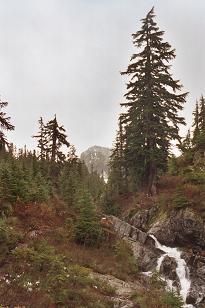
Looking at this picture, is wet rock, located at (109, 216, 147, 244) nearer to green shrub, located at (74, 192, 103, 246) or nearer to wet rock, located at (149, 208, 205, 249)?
wet rock, located at (149, 208, 205, 249)

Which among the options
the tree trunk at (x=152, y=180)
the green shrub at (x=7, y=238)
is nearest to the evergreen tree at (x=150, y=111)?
the tree trunk at (x=152, y=180)

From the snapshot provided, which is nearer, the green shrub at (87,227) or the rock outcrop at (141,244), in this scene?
the green shrub at (87,227)

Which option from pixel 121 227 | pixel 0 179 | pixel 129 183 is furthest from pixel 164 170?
pixel 0 179

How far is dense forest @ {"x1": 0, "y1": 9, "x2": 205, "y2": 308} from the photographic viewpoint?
15.4 meters

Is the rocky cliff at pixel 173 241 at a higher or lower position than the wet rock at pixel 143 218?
lower

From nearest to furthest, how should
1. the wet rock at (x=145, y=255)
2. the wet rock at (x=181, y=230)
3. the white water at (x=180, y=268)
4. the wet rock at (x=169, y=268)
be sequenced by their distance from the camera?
the white water at (x=180, y=268) < the wet rock at (x=169, y=268) < the wet rock at (x=145, y=255) < the wet rock at (x=181, y=230)

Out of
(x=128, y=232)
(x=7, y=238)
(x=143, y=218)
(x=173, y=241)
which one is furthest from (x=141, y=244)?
(x=7, y=238)

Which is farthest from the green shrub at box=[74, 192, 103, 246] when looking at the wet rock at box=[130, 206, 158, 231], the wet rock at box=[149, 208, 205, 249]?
the wet rock at box=[130, 206, 158, 231]

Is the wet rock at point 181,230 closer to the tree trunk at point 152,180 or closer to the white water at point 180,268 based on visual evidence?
the white water at point 180,268

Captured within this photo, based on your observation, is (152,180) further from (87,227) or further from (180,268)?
(87,227)

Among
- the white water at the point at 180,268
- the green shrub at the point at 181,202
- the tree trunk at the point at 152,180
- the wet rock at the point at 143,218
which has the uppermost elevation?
the tree trunk at the point at 152,180

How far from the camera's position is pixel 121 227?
86.8 feet

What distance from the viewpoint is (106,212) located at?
32344mm

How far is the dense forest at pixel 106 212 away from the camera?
15414 millimetres
